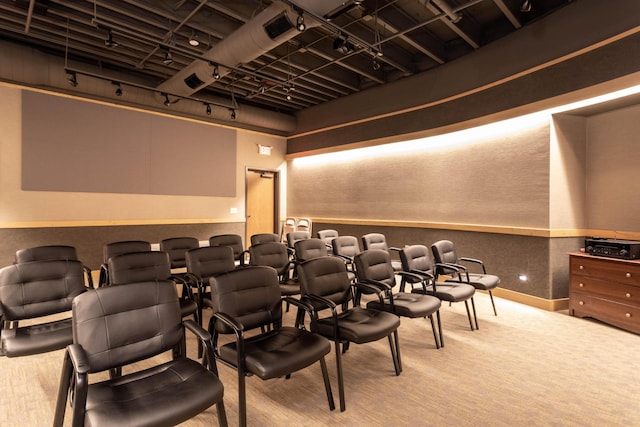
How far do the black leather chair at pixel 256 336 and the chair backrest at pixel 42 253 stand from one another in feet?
8.64

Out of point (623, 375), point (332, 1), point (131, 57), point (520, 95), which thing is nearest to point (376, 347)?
point (623, 375)

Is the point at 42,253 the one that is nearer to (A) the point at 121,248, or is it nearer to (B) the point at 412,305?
(A) the point at 121,248

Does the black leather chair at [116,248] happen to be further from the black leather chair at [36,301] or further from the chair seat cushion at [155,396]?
the chair seat cushion at [155,396]

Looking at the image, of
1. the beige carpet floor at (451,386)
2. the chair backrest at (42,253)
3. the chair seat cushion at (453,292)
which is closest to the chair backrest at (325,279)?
the beige carpet floor at (451,386)

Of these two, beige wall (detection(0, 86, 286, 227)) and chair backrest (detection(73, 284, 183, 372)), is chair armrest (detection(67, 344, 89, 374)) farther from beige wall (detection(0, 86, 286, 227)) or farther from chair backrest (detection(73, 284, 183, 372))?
beige wall (detection(0, 86, 286, 227))

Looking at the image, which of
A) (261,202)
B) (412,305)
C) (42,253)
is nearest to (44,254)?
(42,253)

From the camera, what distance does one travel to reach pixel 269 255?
171 inches

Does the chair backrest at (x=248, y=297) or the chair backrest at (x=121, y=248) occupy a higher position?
the chair backrest at (x=121, y=248)

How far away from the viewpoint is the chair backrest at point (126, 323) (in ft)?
6.07

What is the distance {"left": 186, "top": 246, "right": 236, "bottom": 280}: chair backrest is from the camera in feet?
12.3

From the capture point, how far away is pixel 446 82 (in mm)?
5938

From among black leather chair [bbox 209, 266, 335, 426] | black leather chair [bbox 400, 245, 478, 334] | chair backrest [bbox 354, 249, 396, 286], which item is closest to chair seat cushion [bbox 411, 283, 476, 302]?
black leather chair [bbox 400, 245, 478, 334]

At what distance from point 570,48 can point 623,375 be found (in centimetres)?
367

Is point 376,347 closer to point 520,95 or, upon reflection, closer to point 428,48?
point 520,95
